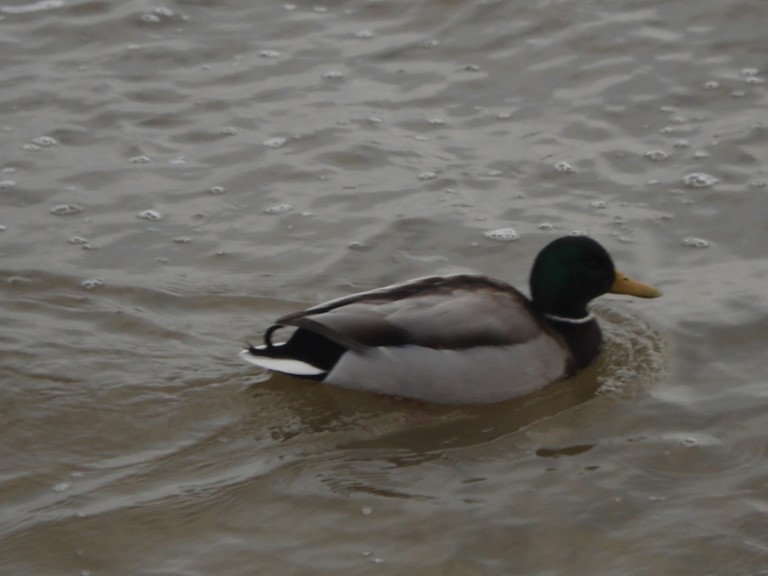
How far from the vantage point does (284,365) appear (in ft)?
22.1

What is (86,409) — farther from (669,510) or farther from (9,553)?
(669,510)

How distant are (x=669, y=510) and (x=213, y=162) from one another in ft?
14.7

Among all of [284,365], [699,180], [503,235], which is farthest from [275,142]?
[284,365]

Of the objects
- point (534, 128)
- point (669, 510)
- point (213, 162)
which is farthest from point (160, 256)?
point (669, 510)

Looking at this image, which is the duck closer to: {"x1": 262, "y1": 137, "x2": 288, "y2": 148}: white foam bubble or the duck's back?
the duck's back

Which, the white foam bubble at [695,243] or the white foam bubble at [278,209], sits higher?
the white foam bubble at [278,209]

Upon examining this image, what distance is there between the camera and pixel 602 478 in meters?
6.08

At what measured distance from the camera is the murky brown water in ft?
18.8

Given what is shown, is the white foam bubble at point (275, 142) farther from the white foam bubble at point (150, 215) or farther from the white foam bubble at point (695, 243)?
the white foam bubble at point (695, 243)

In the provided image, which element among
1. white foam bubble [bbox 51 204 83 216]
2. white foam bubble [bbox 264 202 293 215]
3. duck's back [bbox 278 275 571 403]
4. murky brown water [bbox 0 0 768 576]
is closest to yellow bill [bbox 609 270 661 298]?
murky brown water [bbox 0 0 768 576]

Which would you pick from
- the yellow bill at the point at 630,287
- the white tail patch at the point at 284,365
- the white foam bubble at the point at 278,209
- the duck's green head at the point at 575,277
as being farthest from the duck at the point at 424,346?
the white foam bubble at the point at 278,209

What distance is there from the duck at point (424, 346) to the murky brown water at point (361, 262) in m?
0.13

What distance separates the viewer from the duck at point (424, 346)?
6734 millimetres

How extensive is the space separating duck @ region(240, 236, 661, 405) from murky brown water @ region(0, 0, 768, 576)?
0.13 meters
